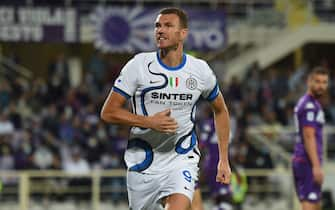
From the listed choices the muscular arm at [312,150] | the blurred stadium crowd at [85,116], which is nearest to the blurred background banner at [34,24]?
the blurred stadium crowd at [85,116]

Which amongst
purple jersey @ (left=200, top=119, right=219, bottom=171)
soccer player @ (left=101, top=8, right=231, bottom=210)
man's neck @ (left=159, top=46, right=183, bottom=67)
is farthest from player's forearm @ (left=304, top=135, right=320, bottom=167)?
man's neck @ (left=159, top=46, right=183, bottom=67)

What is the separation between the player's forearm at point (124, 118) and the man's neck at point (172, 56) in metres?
0.52

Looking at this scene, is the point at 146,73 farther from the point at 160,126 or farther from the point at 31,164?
the point at 31,164

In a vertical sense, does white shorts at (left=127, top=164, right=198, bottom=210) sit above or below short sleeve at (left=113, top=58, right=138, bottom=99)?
below

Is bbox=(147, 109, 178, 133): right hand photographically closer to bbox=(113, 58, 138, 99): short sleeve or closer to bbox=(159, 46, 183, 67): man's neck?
bbox=(113, 58, 138, 99): short sleeve

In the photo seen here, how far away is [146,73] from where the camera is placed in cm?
900

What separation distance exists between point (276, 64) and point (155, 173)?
1907 centimetres

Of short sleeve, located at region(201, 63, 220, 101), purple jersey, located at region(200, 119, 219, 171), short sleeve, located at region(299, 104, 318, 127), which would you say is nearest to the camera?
short sleeve, located at region(201, 63, 220, 101)

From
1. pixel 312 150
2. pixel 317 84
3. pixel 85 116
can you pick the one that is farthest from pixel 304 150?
pixel 85 116

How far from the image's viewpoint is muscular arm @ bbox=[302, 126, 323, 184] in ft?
40.1

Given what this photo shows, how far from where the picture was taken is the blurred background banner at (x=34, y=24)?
74.3ft

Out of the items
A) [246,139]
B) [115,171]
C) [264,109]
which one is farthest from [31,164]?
[264,109]

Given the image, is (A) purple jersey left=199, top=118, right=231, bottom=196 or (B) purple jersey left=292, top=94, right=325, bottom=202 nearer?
(B) purple jersey left=292, top=94, right=325, bottom=202

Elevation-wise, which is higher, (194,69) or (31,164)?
(194,69)
